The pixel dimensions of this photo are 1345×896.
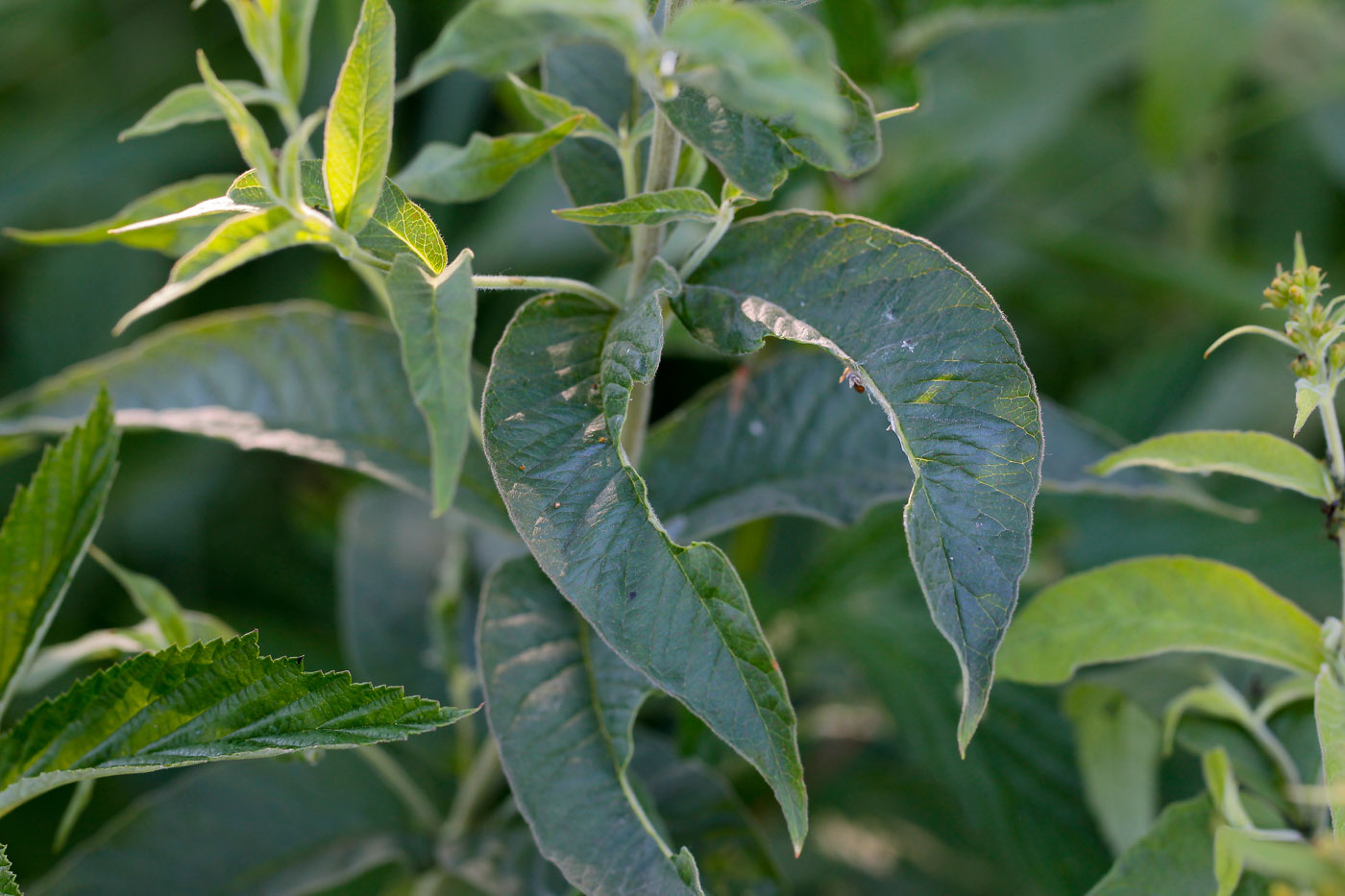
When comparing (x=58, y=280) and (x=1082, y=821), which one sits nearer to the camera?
(x=1082, y=821)

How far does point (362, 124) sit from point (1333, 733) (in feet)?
1.90

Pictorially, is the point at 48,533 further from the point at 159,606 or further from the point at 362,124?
the point at 362,124

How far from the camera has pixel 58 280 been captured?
1426 millimetres

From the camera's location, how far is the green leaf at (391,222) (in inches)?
20.7

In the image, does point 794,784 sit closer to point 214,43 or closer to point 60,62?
point 214,43

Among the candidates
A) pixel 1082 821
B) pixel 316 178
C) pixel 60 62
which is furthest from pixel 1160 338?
pixel 60 62

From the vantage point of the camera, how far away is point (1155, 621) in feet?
2.05

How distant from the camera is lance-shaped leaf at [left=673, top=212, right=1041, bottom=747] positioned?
475 millimetres

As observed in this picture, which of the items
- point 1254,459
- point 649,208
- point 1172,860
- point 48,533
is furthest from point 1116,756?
point 48,533

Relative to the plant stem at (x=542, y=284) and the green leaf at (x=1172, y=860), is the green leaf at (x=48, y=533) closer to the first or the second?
the plant stem at (x=542, y=284)

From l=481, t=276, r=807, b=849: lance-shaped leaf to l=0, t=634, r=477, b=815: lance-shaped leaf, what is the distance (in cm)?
10

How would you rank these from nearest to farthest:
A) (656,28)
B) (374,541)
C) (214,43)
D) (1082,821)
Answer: (656,28), (1082,821), (374,541), (214,43)

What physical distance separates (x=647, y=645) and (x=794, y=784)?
98mm

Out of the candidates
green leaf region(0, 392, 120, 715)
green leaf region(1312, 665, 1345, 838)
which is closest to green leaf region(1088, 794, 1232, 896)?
green leaf region(1312, 665, 1345, 838)
